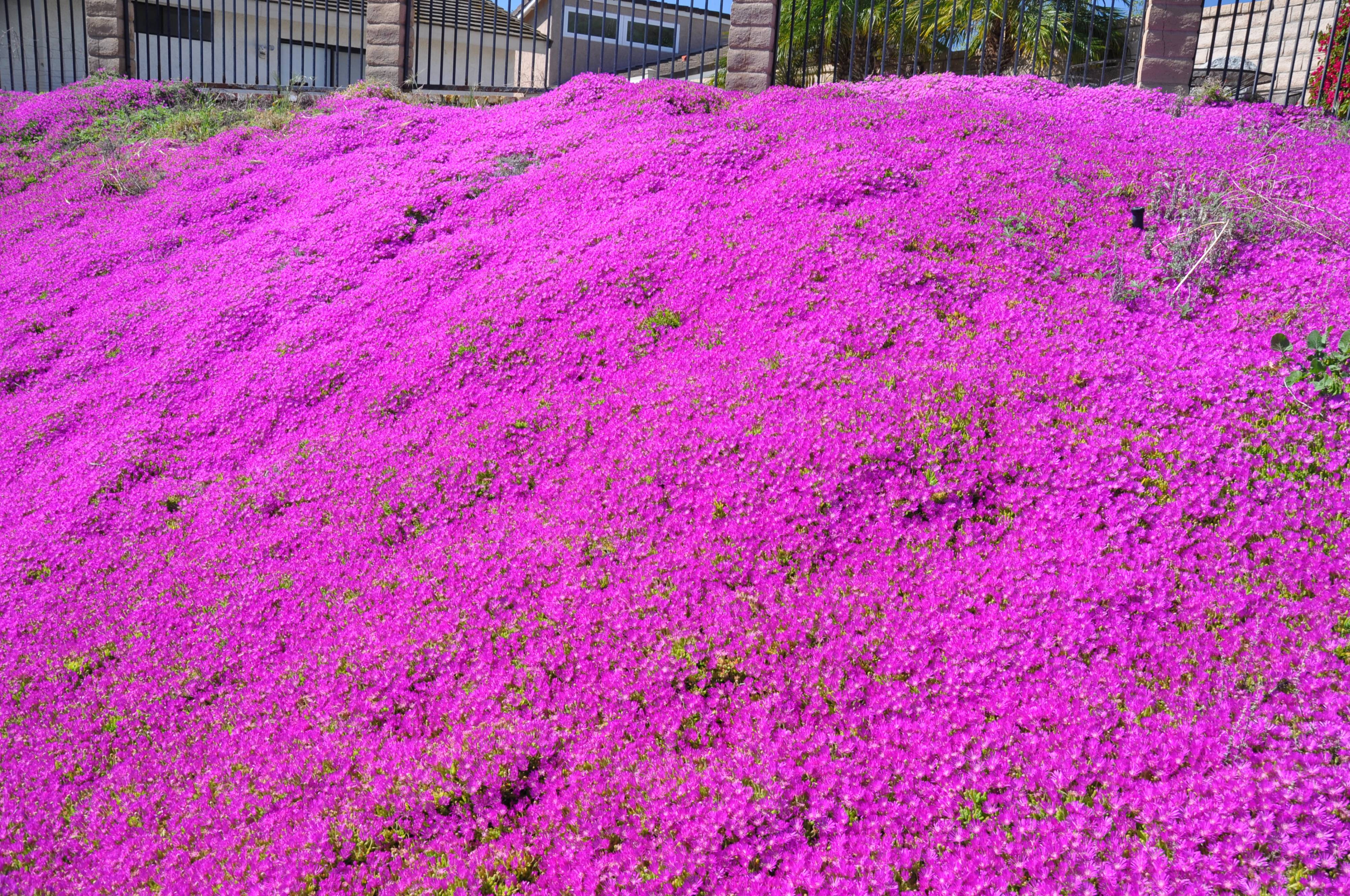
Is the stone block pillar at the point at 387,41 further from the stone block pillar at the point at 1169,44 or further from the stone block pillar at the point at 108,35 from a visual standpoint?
the stone block pillar at the point at 1169,44

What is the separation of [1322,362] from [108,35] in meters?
→ 20.8

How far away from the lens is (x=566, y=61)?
121ft

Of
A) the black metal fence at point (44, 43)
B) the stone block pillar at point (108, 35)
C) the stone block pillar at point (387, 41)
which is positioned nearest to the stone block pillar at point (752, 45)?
the stone block pillar at point (387, 41)

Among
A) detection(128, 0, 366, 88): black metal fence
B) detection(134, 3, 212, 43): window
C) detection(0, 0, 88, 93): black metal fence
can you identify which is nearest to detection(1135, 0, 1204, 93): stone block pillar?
detection(128, 0, 366, 88): black metal fence

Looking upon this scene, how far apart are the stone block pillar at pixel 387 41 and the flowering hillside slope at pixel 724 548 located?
327 inches

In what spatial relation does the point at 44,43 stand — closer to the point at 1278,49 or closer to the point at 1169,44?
the point at 1169,44

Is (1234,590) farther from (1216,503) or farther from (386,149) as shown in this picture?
(386,149)

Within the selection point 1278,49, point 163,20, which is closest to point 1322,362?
point 1278,49

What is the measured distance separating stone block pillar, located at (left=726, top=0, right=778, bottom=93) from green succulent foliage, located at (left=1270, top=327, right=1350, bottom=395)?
8.69 metres

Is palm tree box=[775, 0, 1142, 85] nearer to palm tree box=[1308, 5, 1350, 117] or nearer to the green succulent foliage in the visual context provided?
palm tree box=[1308, 5, 1350, 117]

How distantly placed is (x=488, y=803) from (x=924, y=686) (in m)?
1.93

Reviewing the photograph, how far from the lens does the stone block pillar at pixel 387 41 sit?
14328 millimetres

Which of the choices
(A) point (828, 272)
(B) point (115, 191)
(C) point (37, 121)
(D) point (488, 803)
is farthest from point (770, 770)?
(C) point (37, 121)

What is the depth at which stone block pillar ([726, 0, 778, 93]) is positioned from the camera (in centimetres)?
1198
